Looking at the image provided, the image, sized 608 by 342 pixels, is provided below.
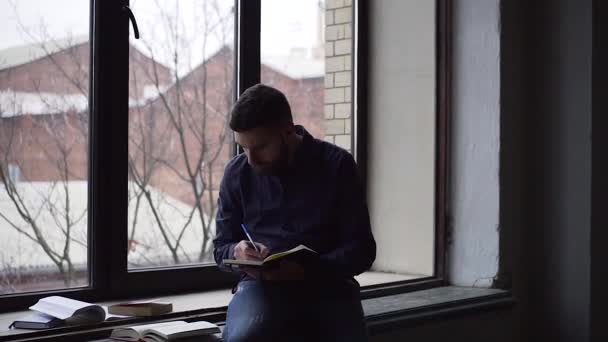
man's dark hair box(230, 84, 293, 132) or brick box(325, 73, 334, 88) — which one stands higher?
brick box(325, 73, 334, 88)

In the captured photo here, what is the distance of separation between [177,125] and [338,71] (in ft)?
3.75

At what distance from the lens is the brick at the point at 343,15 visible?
4395 mm

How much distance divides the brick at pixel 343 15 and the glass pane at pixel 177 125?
0.81 m

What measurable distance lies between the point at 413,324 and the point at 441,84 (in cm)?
137

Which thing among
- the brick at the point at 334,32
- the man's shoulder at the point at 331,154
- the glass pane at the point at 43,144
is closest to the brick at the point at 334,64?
the brick at the point at 334,32

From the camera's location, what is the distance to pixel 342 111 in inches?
174

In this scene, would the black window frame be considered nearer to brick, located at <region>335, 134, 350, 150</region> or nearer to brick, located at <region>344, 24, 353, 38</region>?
brick, located at <region>335, 134, 350, 150</region>

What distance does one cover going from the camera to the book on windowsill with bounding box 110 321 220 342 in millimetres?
2615

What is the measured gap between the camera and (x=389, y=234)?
4441 millimetres

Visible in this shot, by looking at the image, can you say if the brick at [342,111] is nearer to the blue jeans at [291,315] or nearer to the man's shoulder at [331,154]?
the man's shoulder at [331,154]

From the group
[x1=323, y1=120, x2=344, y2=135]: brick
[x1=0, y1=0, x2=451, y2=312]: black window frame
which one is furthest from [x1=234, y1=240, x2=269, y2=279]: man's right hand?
[x1=323, y1=120, x2=344, y2=135]: brick

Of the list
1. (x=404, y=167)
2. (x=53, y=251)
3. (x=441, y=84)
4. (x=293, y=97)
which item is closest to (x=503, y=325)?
(x=404, y=167)

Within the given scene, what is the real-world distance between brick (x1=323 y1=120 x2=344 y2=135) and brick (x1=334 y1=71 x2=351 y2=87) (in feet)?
0.64

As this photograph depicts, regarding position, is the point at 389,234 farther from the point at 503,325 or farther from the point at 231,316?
the point at 231,316
